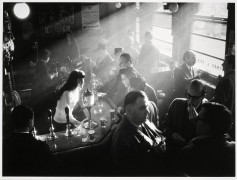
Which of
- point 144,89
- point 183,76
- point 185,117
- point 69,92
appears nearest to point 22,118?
point 69,92

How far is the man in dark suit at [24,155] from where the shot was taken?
2158 mm

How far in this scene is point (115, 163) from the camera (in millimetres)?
2234

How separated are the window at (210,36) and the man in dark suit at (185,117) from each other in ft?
6.90

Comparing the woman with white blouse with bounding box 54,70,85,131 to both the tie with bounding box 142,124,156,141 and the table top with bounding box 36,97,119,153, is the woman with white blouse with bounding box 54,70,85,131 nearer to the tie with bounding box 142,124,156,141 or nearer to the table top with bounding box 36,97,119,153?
the table top with bounding box 36,97,119,153

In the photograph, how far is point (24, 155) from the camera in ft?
7.07

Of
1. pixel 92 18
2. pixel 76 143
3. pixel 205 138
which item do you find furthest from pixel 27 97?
pixel 205 138

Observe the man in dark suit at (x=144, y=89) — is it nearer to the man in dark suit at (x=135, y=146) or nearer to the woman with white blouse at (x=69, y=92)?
the man in dark suit at (x=135, y=146)

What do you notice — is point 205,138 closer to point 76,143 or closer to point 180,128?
point 180,128

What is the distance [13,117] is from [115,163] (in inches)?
42.3

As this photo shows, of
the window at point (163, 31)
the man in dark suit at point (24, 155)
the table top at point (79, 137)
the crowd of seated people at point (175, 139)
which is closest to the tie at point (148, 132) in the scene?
the crowd of seated people at point (175, 139)

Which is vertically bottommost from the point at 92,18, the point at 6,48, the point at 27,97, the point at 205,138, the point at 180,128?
the point at 27,97

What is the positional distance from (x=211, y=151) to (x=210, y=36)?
137 inches

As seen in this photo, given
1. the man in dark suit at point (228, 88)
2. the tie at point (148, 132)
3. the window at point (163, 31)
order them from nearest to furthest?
1. the tie at point (148, 132)
2. the man in dark suit at point (228, 88)
3. the window at point (163, 31)

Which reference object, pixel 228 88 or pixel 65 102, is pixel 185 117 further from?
pixel 65 102
